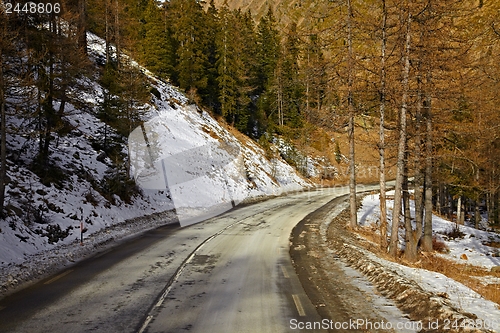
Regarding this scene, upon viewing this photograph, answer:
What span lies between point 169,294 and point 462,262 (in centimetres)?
1694

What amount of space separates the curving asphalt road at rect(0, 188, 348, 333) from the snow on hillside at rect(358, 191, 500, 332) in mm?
2868

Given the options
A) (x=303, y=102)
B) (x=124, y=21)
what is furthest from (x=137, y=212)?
(x=303, y=102)

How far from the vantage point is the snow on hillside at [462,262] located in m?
5.98

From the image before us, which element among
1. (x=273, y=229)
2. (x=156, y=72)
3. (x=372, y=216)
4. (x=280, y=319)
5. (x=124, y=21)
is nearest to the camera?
(x=280, y=319)

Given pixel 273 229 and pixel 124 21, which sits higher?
pixel 124 21

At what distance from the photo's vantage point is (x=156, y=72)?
43219 millimetres

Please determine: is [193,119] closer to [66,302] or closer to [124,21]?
[124,21]

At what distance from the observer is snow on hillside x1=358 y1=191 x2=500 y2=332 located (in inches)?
236

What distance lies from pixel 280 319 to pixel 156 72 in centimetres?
4248

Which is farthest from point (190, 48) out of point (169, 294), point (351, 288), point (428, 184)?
point (351, 288)

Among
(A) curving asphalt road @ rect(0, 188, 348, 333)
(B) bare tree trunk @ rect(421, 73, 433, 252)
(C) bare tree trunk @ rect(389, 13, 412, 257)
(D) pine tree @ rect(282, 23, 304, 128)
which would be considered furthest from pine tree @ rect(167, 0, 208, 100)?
(A) curving asphalt road @ rect(0, 188, 348, 333)

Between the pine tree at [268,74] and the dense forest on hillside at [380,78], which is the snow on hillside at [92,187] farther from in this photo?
the pine tree at [268,74]

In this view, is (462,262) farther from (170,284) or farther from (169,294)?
(169,294)

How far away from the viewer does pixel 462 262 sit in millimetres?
17359
